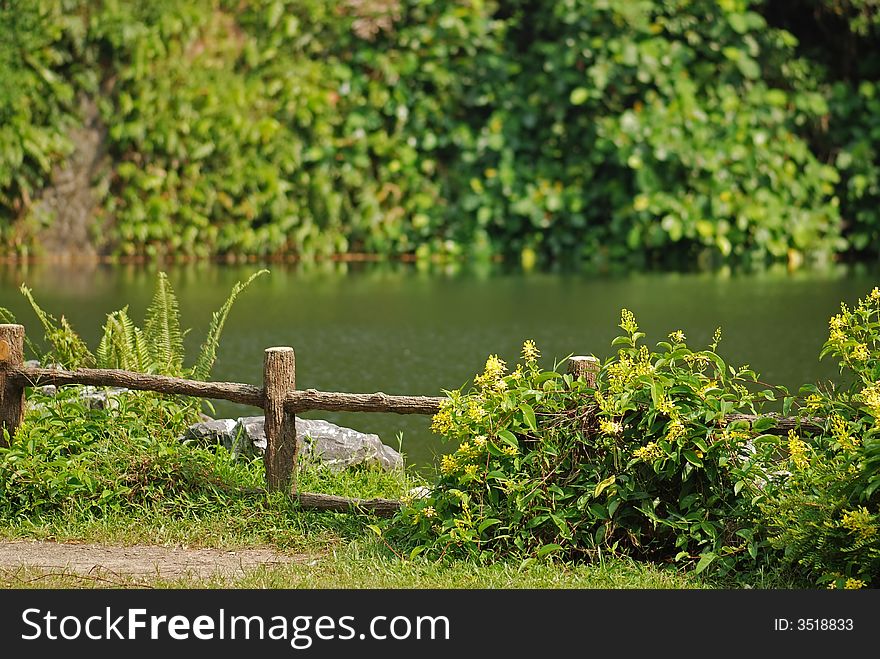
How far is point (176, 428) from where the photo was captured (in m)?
5.09

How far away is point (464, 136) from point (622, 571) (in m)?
11.8

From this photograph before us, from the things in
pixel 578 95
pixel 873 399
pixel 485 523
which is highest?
pixel 578 95

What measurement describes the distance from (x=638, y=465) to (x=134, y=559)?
62.2 inches

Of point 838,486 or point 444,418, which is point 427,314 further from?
point 838,486

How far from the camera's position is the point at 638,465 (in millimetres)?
4062

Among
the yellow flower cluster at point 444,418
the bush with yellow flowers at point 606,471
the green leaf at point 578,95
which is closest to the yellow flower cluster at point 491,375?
the bush with yellow flowers at point 606,471

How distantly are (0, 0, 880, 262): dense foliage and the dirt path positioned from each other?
1041cm

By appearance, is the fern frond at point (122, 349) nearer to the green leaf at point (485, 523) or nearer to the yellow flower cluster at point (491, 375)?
the yellow flower cluster at point (491, 375)

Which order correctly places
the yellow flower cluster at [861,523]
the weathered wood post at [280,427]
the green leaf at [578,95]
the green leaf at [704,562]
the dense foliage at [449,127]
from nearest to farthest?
1. the yellow flower cluster at [861,523]
2. the green leaf at [704,562]
3. the weathered wood post at [280,427]
4. the dense foliage at [449,127]
5. the green leaf at [578,95]

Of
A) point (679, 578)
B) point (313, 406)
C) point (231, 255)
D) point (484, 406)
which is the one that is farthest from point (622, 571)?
point (231, 255)

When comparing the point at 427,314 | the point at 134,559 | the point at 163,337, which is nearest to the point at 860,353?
the point at 134,559

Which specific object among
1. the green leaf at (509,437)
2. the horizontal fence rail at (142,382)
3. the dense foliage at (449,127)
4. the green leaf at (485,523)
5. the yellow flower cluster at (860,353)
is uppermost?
the dense foliage at (449,127)

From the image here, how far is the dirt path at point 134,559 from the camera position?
401 centimetres
